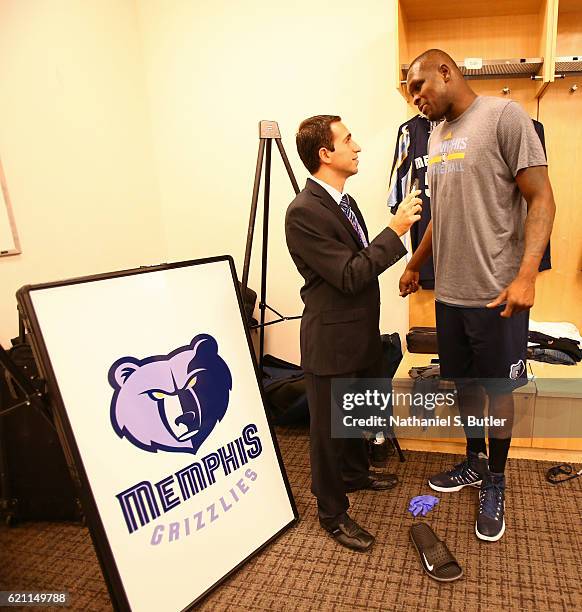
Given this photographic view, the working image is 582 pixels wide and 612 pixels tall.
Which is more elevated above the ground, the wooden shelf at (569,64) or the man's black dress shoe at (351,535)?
the wooden shelf at (569,64)

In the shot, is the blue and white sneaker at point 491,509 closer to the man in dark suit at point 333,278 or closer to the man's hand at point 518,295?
the man in dark suit at point 333,278

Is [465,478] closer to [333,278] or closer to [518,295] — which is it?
[518,295]

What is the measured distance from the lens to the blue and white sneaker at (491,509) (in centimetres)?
167

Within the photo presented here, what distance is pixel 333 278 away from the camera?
1.46 m

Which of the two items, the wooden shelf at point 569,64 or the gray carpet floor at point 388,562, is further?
the wooden shelf at point 569,64

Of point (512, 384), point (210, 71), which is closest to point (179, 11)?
point (210, 71)

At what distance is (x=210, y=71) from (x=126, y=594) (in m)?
2.70

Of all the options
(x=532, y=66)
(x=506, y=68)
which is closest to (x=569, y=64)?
(x=532, y=66)

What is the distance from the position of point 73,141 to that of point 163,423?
1679 mm

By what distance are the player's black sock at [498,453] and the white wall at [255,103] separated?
3.91 ft

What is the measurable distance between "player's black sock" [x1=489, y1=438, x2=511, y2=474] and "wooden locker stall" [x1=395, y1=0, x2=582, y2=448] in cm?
46

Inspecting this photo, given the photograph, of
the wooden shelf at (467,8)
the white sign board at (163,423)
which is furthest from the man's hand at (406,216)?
the wooden shelf at (467,8)

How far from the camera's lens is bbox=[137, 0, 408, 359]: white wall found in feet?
8.55

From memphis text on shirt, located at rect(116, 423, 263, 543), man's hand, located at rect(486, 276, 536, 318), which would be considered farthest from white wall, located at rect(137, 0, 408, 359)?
memphis text on shirt, located at rect(116, 423, 263, 543)
